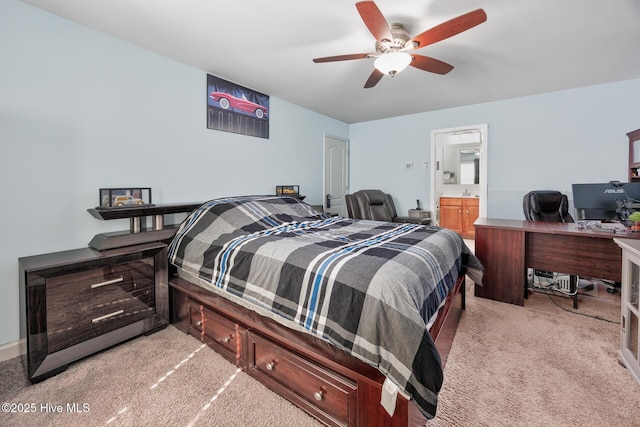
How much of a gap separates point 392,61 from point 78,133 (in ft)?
7.85

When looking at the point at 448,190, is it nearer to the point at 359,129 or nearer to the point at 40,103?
the point at 359,129

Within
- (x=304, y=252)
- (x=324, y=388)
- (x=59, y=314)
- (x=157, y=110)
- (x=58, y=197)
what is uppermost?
(x=157, y=110)

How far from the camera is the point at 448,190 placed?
6.34 meters

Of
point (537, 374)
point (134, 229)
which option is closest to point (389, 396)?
point (537, 374)

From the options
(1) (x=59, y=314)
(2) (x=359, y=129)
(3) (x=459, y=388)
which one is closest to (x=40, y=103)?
(1) (x=59, y=314)

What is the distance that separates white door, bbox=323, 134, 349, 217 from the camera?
15.6 feet

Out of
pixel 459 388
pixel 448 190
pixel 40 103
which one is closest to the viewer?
pixel 459 388

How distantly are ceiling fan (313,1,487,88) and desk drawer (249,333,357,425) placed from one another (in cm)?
193

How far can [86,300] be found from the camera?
1.85 meters

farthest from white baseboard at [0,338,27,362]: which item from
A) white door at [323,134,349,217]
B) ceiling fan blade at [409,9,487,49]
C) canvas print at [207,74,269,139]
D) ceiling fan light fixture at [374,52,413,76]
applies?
white door at [323,134,349,217]

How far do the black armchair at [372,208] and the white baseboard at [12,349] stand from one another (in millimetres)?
3513

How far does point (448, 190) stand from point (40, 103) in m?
6.53

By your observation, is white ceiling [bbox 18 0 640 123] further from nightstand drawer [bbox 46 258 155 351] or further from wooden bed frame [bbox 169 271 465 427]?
wooden bed frame [bbox 169 271 465 427]

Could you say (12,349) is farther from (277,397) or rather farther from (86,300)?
(277,397)
